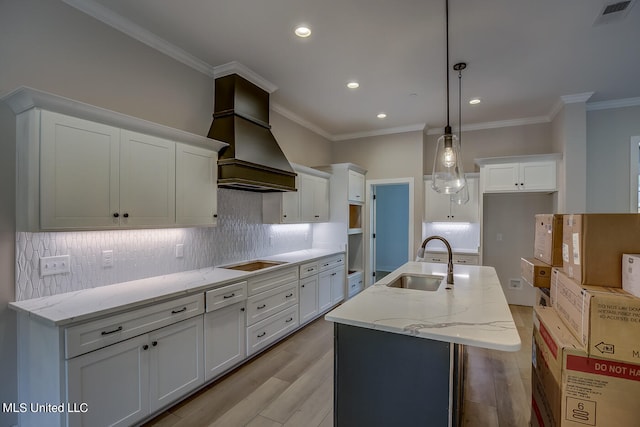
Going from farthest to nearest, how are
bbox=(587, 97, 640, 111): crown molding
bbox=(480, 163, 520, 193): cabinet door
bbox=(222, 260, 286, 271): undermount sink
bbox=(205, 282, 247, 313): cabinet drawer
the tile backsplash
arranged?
bbox=(480, 163, 520, 193): cabinet door, bbox=(587, 97, 640, 111): crown molding, bbox=(222, 260, 286, 271): undermount sink, bbox=(205, 282, 247, 313): cabinet drawer, the tile backsplash

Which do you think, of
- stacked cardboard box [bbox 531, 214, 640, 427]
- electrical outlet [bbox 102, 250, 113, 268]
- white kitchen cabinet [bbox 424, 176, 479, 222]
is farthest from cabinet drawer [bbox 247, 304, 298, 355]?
white kitchen cabinet [bbox 424, 176, 479, 222]

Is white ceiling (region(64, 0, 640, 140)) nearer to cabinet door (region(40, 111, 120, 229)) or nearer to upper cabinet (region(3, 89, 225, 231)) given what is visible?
upper cabinet (region(3, 89, 225, 231))

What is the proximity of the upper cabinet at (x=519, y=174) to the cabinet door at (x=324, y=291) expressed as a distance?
107 inches

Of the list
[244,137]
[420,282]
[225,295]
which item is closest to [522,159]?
[420,282]

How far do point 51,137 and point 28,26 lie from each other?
0.83 meters

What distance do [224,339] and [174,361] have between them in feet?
1.60

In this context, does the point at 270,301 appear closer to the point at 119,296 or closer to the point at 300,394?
the point at 300,394

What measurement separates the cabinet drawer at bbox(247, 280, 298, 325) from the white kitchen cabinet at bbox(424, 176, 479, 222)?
110 inches

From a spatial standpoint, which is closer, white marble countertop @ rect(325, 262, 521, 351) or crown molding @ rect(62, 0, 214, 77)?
white marble countertop @ rect(325, 262, 521, 351)

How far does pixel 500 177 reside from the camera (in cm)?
449

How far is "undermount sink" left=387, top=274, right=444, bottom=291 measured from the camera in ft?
8.71

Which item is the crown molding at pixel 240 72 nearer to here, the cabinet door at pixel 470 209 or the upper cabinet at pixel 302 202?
the upper cabinet at pixel 302 202

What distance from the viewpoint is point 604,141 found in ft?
13.4

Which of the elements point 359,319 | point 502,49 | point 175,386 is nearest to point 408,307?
point 359,319
